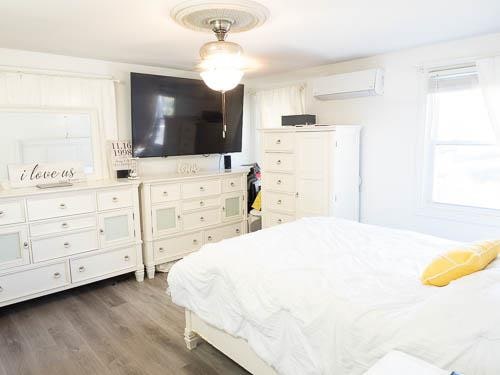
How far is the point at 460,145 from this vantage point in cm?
306

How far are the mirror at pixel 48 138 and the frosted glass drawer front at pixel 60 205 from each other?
0.47 m

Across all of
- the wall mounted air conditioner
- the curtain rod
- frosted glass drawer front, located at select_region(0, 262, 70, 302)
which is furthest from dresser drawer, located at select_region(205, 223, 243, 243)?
the curtain rod

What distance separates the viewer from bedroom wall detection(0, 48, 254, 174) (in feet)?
10.1

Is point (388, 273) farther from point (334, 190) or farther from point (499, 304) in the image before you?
point (334, 190)

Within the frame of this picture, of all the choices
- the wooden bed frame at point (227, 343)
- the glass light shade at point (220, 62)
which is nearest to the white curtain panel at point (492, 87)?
the glass light shade at point (220, 62)

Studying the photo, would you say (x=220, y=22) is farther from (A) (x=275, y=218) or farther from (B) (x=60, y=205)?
(A) (x=275, y=218)

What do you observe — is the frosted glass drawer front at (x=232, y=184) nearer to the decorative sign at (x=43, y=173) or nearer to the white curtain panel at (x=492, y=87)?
the decorative sign at (x=43, y=173)

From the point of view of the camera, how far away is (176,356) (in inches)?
88.5

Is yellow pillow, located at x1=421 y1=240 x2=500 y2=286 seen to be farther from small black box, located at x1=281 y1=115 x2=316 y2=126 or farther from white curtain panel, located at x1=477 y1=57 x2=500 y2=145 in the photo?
small black box, located at x1=281 y1=115 x2=316 y2=126

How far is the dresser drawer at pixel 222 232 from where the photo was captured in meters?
3.99

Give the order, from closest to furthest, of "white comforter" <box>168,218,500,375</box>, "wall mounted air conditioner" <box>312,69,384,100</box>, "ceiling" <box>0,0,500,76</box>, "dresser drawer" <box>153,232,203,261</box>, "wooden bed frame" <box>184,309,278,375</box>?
"white comforter" <box>168,218,500,375</box> → "wooden bed frame" <box>184,309,278,375</box> → "ceiling" <box>0,0,500,76</box> → "wall mounted air conditioner" <box>312,69,384,100</box> → "dresser drawer" <box>153,232,203,261</box>

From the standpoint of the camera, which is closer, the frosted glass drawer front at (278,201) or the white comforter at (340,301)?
the white comforter at (340,301)

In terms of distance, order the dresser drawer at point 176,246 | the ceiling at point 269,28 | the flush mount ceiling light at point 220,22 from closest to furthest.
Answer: the flush mount ceiling light at point 220,22 → the ceiling at point 269,28 → the dresser drawer at point 176,246

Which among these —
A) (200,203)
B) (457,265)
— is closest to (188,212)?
(200,203)
